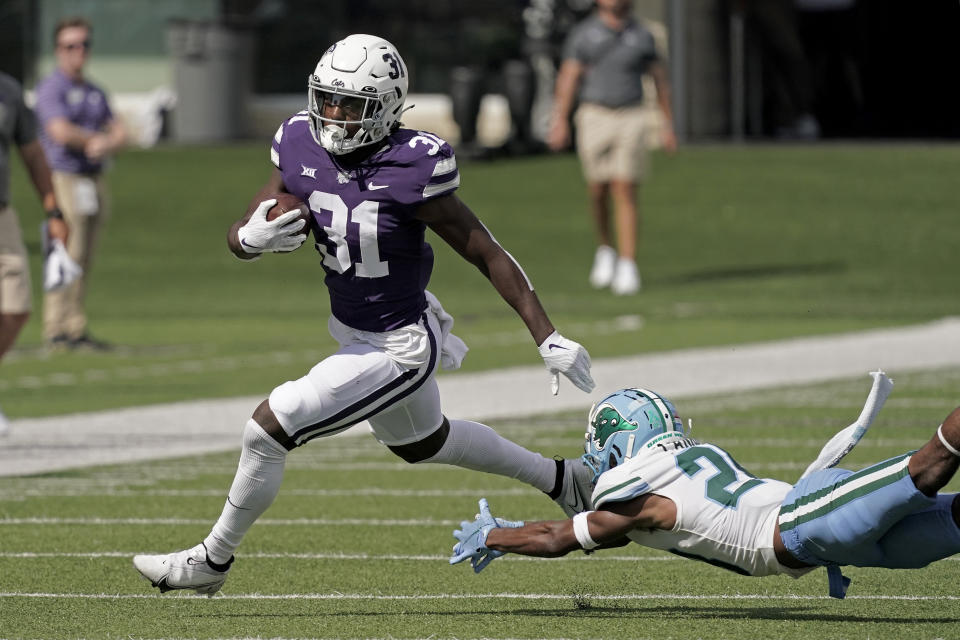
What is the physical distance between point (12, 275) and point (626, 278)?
297 inches

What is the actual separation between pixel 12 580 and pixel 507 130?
66.7 ft

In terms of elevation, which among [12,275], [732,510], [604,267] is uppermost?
[732,510]

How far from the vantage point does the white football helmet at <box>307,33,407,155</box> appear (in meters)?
5.91

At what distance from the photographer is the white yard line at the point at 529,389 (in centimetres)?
966

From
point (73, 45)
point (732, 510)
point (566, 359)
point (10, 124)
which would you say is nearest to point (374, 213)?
point (566, 359)

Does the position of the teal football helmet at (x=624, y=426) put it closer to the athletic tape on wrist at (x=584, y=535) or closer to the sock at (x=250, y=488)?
the athletic tape on wrist at (x=584, y=535)

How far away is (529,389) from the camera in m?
11.6

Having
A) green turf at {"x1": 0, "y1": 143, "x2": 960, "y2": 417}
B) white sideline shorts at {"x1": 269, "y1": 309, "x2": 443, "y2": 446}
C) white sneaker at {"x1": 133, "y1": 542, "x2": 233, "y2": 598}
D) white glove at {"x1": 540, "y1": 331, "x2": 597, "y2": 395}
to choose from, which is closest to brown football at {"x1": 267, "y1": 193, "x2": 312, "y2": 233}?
white sideline shorts at {"x1": 269, "y1": 309, "x2": 443, "y2": 446}

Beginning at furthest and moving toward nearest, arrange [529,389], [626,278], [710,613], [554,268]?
[554,268], [626,278], [529,389], [710,613]

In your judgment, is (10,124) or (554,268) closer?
(10,124)

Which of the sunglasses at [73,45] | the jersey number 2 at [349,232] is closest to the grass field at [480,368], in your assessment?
the jersey number 2 at [349,232]

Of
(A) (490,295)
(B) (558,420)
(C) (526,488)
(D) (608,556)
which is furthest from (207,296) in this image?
(D) (608,556)

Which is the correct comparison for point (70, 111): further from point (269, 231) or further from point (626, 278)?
point (269, 231)

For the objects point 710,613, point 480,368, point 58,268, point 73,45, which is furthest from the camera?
point 73,45
